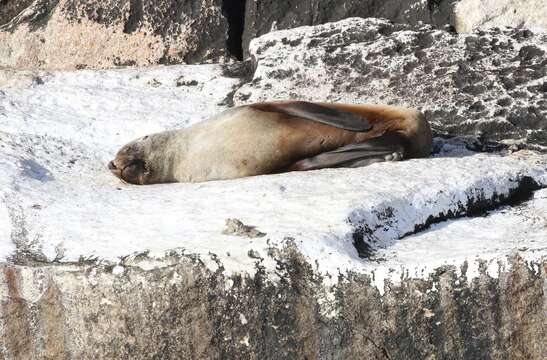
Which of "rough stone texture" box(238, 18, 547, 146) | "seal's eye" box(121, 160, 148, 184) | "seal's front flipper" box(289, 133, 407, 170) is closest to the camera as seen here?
"seal's front flipper" box(289, 133, 407, 170)

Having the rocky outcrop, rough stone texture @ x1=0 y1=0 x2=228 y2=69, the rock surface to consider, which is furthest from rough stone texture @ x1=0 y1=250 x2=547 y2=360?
rough stone texture @ x1=0 y1=0 x2=228 y2=69

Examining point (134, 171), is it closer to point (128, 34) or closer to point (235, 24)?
point (128, 34)

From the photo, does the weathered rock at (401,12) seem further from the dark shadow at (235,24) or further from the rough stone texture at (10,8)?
the rough stone texture at (10,8)

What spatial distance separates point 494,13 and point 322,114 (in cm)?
187

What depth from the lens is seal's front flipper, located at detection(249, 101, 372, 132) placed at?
18.5 ft

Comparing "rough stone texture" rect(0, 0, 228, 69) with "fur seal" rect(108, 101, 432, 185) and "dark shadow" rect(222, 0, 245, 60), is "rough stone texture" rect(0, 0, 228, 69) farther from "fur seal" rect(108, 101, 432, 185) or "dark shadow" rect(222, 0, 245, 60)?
"fur seal" rect(108, 101, 432, 185)

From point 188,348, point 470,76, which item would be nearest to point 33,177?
point 188,348

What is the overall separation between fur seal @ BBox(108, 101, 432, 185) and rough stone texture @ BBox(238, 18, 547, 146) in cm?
48

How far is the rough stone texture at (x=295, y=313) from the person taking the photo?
13.0 feet

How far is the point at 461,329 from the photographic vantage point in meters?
3.97

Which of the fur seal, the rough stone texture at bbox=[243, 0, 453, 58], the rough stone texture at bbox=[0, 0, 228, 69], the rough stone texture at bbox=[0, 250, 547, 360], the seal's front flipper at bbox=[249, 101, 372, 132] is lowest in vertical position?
the rough stone texture at bbox=[0, 250, 547, 360]

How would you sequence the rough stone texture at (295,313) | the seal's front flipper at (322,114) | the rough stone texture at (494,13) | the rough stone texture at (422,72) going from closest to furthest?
the rough stone texture at (295,313) < the seal's front flipper at (322,114) < the rough stone texture at (422,72) < the rough stone texture at (494,13)

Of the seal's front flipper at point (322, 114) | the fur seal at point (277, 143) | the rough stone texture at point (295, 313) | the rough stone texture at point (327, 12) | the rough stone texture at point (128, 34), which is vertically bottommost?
the rough stone texture at point (295, 313)

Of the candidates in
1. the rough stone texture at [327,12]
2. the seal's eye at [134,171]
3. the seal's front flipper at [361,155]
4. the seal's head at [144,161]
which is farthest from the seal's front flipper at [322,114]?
the rough stone texture at [327,12]
